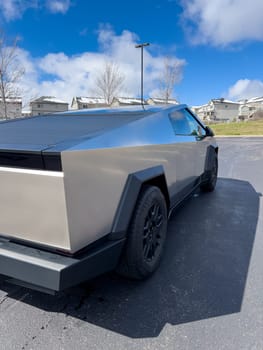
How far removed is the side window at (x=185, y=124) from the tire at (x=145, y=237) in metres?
0.98

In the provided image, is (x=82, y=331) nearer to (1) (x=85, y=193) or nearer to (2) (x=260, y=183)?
(1) (x=85, y=193)

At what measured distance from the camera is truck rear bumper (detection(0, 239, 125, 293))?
141 centimetres

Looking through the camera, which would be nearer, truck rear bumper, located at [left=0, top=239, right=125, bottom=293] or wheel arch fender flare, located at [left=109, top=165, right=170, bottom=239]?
truck rear bumper, located at [left=0, top=239, right=125, bottom=293]

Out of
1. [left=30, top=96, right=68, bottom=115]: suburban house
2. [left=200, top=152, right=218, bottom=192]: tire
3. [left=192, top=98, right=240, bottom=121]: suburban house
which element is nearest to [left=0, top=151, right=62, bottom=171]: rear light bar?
[left=200, top=152, right=218, bottom=192]: tire

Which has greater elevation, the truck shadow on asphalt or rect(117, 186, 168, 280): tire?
rect(117, 186, 168, 280): tire

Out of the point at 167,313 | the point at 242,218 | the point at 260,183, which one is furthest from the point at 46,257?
the point at 260,183

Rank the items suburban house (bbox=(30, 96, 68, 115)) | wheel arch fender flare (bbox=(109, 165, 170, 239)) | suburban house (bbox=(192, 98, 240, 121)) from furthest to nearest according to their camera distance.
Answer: suburban house (bbox=(192, 98, 240, 121))
suburban house (bbox=(30, 96, 68, 115))
wheel arch fender flare (bbox=(109, 165, 170, 239))

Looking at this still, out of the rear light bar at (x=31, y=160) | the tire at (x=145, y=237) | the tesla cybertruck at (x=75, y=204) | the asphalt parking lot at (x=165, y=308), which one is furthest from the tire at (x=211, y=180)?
the rear light bar at (x=31, y=160)

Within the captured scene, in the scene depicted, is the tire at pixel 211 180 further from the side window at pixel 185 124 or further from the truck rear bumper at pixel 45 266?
the truck rear bumper at pixel 45 266

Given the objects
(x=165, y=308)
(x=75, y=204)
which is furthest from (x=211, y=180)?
(x=75, y=204)

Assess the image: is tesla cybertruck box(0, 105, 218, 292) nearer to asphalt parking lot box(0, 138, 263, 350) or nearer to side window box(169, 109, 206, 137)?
asphalt parking lot box(0, 138, 263, 350)

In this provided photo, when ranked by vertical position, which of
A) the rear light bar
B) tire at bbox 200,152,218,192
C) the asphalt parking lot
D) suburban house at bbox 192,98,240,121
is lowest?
the asphalt parking lot

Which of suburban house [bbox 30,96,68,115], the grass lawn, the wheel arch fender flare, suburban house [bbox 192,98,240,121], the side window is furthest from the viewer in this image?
suburban house [bbox 192,98,240,121]

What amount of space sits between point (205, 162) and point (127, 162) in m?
2.57
